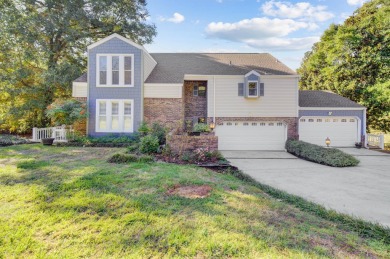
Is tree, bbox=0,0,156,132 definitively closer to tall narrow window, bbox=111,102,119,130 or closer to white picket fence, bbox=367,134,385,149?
tall narrow window, bbox=111,102,119,130

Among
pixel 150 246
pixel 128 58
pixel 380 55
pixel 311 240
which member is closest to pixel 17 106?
pixel 128 58

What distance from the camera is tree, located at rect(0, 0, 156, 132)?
15359mm

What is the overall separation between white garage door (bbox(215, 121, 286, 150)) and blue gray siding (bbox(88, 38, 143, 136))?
18.3 ft

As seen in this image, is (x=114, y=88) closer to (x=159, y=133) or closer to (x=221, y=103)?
(x=159, y=133)

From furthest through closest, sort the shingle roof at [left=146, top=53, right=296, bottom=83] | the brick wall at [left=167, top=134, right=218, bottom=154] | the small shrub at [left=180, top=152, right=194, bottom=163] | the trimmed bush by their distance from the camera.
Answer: the shingle roof at [left=146, top=53, right=296, bottom=83] < the brick wall at [left=167, top=134, right=218, bottom=154] < the trimmed bush < the small shrub at [left=180, top=152, right=194, bottom=163]

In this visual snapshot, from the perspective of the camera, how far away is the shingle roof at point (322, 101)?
14.0 metres

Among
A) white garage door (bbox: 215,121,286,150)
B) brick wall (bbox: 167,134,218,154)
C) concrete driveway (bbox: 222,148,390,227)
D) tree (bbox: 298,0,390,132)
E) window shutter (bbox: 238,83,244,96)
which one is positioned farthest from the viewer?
tree (bbox: 298,0,390,132)

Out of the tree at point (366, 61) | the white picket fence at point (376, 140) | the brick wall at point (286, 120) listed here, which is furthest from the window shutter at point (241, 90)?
the tree at point (366, 61)

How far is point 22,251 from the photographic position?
2662 mm

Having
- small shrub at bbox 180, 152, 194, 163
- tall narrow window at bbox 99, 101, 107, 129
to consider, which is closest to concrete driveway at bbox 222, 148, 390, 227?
small shrub at bbox 180, 152, 194, 163

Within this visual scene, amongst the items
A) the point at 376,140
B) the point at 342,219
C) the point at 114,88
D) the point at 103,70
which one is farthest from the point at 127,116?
the point at 376,140

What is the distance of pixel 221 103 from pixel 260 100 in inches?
105

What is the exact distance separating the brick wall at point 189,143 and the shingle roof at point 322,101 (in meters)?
8.77

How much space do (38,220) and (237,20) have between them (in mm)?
18148
